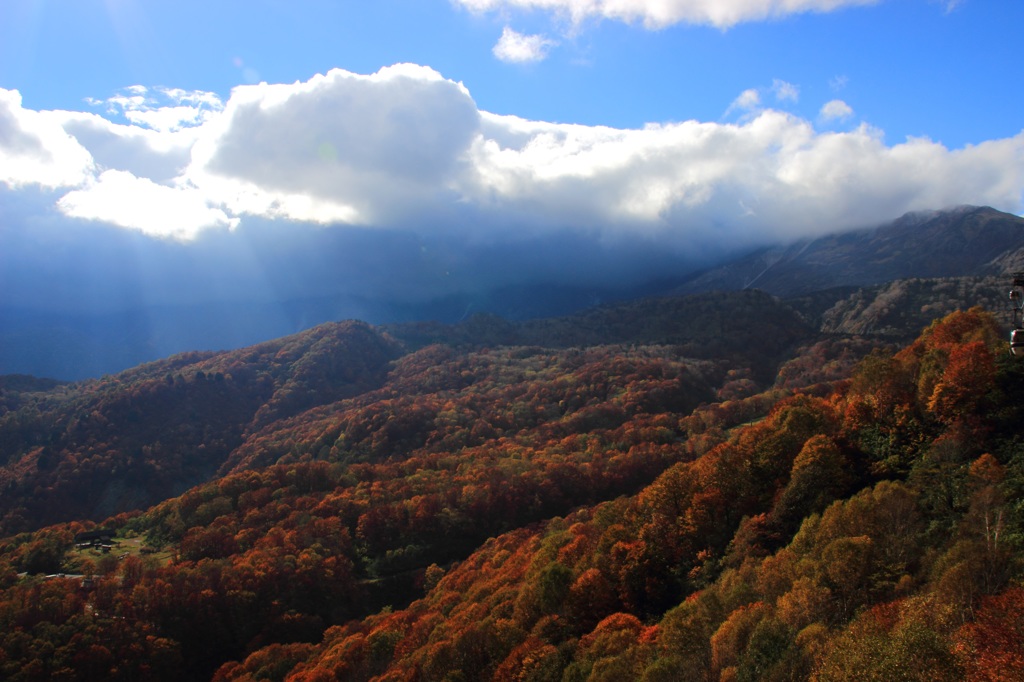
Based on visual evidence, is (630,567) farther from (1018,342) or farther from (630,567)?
(1018,342)

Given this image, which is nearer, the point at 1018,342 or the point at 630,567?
the point at 1018,342

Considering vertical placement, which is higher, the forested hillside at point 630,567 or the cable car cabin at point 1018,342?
the cable car cabin at point 1018,342

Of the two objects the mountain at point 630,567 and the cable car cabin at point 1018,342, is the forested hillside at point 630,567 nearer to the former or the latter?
the mountain at point 630,567

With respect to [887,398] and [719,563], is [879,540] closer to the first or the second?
[719,563]

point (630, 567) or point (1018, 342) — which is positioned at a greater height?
point (1018, 342)

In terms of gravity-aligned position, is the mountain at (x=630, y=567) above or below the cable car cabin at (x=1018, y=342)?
below

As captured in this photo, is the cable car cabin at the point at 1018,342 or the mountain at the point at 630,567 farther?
the mountain at the point at 630,567

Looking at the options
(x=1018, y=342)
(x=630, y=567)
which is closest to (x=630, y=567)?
(x=630, y=567)

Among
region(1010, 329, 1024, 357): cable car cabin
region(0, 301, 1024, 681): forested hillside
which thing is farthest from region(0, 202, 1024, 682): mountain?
region(1010, 329, 1024, 357): cable car cabin

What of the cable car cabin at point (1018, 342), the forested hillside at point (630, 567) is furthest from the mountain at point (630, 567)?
the cable car cabin at point (1018, 342)

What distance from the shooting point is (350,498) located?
537ft

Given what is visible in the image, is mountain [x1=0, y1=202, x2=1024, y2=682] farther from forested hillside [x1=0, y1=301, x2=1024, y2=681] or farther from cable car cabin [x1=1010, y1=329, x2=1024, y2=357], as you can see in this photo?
cable car cabin [x1=1010, y1=329, x2=1024, y2=357]

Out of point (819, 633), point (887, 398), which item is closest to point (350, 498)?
point (887, 398)

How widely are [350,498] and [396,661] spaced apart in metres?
88.8
